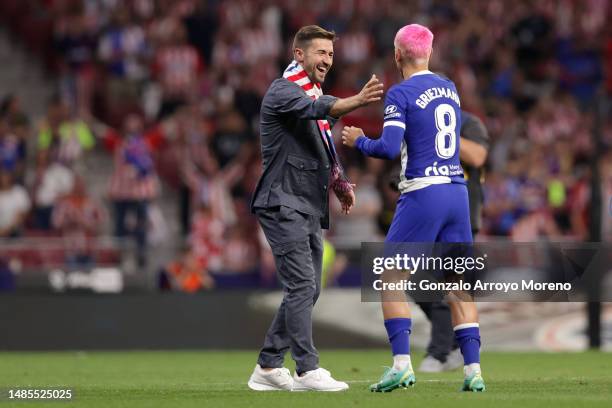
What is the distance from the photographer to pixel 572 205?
17875 millimetres

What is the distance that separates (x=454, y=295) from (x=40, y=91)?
13.9m

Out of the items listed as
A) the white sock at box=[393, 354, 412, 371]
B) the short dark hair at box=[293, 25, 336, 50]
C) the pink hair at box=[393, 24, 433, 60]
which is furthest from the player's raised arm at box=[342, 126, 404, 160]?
the white sock at box=[393, 354, 412, 371]

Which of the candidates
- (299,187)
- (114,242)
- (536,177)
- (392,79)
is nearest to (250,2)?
(392,79)

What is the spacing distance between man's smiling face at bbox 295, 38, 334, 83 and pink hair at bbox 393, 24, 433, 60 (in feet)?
2.40

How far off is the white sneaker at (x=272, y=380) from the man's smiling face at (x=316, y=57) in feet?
6.56

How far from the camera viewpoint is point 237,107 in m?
20.2

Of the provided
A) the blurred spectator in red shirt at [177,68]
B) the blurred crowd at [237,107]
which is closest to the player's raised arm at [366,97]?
the blurred crowd at [237,107]

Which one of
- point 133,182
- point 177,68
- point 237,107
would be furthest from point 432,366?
point 177,68

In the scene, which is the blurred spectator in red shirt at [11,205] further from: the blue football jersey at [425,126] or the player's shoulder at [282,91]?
the blue football jersey at [425,126]

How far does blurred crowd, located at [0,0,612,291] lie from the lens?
17.6m

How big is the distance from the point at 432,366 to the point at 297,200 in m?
2.93

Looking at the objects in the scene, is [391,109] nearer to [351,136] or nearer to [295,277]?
[351,136]

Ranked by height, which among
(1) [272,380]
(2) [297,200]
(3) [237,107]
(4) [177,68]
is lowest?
(1) [272,380]

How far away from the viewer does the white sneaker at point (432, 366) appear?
11492 mm
